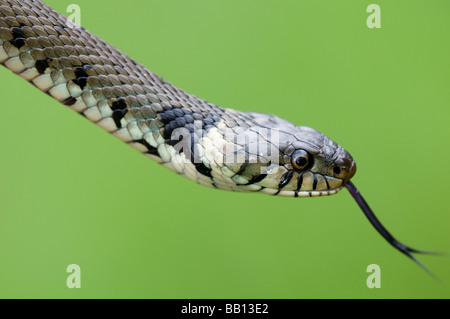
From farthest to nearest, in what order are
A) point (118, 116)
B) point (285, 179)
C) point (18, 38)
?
point (285, 179), point (118, 116), point (18, 38)

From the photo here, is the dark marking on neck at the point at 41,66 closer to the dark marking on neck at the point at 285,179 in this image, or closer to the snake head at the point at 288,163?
the snake head at the point at 288,163

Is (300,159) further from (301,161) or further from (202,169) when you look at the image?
(202,169)

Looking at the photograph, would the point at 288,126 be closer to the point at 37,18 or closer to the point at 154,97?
the point at 154,97

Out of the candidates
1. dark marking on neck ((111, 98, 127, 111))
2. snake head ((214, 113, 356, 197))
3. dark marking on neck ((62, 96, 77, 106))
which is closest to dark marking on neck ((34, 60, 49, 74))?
dark marking on neck ((62, 96, 77, 106))

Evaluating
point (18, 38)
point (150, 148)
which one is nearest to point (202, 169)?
point (150, 148)

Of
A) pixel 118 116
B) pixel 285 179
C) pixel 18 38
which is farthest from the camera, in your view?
pixel 285 179

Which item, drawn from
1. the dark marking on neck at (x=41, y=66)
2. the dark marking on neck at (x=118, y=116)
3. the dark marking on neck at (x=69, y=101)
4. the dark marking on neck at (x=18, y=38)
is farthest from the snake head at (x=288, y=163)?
the dark marking on neck at (x=18, y=38)

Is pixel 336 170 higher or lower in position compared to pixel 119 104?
lower

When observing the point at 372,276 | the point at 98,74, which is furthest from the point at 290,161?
the point at 372,276

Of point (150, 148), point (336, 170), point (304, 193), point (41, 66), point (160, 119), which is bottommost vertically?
point (304, 193)
